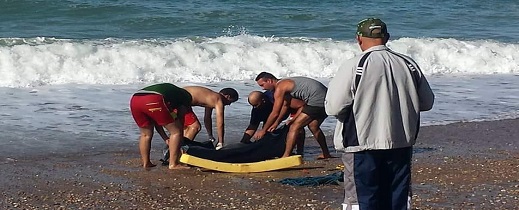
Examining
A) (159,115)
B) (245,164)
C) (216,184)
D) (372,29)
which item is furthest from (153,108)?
(372,29)

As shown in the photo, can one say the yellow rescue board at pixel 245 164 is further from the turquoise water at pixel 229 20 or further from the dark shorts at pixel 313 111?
the turquoise water at pixel 229 20

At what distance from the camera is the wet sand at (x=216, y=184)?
730 cm

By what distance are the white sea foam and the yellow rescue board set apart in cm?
699

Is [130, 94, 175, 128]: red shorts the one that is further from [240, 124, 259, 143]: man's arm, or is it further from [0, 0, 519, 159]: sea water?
[0, 0, 519, 159]: sea water

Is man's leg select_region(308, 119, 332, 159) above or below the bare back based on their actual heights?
below

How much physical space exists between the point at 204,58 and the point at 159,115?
9.40m

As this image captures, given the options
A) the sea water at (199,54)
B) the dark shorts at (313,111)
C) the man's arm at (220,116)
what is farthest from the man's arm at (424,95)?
the sea water at (199,54)

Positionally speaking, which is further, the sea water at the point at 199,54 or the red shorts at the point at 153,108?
the sea water at the point at 199,54

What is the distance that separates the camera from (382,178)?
16.9 feet

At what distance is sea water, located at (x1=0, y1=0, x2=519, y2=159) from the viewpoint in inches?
454

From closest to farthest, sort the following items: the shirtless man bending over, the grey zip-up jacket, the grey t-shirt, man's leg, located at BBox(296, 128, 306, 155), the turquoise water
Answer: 1. the grey zip-up jacket
2. the grey t-shirt
3. the shirtless man bending over
4. man's leg, located at BBox(296, 128, 306, 155)
5. the turquoise water

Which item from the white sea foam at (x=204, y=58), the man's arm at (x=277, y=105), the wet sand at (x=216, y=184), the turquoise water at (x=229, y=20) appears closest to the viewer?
the wet sand at (x=216, y=184)

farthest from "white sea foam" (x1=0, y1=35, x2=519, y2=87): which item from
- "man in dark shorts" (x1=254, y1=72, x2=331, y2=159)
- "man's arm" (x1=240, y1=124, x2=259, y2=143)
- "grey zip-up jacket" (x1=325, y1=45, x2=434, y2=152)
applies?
"grey zip-up jacket" (x1=325, y1=45, x2=434, y2=152)

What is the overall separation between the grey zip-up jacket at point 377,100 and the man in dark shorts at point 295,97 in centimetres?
414
